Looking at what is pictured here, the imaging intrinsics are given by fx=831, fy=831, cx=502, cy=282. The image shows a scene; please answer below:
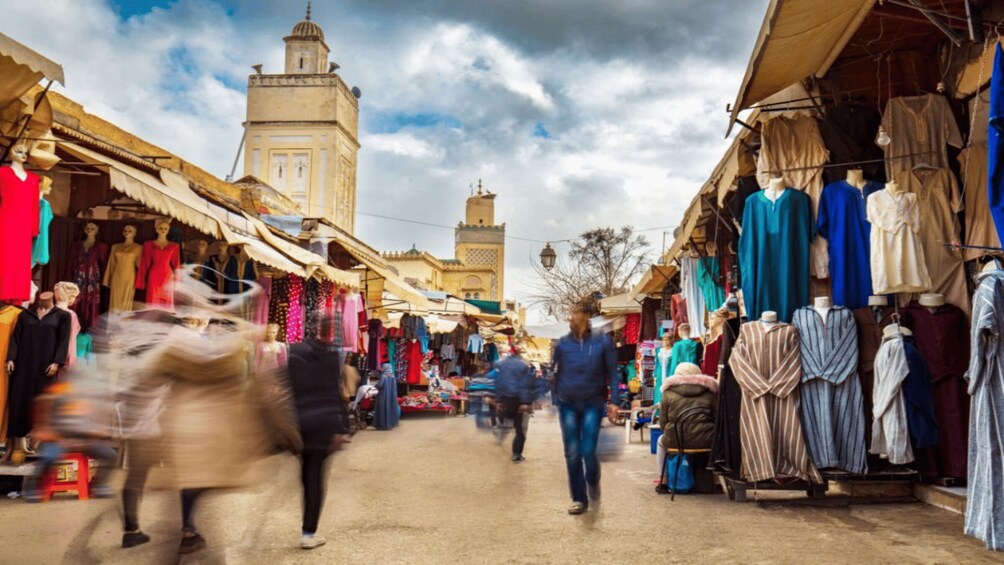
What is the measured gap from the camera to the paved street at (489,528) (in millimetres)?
5012

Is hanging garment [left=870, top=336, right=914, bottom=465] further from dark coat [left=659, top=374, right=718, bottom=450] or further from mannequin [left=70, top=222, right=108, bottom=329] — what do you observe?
mannequin [left=70, top=222, right=108, bottom=329]

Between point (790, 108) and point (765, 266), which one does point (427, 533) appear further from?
point (790, 108)

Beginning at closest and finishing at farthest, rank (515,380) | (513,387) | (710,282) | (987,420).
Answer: (987,420), (515,380), (513,387), (710,282)

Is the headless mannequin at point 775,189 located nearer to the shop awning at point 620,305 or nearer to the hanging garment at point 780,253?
the hanging garment at point 780,253

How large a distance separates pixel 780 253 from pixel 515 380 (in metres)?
3.34

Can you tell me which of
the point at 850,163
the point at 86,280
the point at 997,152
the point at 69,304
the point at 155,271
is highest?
the point at 850,163

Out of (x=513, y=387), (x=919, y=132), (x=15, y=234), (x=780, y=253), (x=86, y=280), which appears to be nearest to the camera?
(x=15, y=234)

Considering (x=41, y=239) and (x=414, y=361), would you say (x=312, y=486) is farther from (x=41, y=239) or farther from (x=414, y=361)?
(x=414, y=361)

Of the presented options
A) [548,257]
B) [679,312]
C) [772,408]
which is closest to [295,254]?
[772,408]

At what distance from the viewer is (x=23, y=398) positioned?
727 centimetres

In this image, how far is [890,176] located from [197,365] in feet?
19.9

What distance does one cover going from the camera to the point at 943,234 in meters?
7.02

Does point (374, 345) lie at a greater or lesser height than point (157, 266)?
lesser

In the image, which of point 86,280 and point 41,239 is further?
point 86,280
